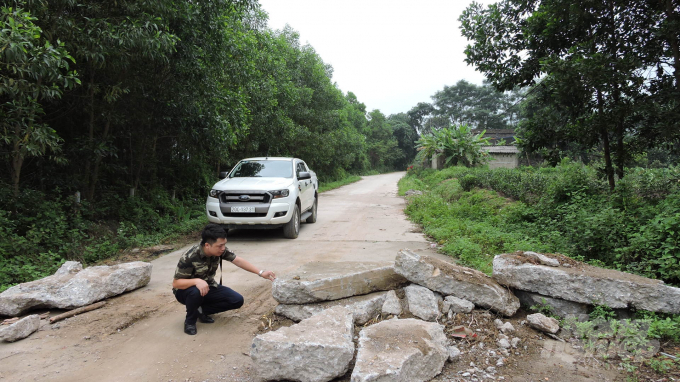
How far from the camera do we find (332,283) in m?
4.15

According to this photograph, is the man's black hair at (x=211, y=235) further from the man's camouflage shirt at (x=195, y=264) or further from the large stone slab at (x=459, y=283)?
the large stone slab at (x=459, y=283)

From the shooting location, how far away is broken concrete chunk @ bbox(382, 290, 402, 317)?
4.07m

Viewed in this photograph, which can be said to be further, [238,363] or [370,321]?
[370,321]

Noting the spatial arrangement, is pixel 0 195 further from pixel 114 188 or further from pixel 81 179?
pixel 114 188

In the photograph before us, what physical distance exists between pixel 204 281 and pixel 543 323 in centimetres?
335

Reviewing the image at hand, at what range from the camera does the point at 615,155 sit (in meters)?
7.66

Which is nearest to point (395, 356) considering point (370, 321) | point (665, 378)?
point (370, 321)

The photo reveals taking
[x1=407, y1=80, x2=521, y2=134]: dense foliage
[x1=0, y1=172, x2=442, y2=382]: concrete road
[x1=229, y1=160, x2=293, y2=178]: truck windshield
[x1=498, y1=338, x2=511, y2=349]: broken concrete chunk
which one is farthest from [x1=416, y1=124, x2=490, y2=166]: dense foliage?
[x1=407, y1=80, x2=521, y2=134]: dense foliage

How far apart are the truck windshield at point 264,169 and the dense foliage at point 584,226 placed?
12.2ft

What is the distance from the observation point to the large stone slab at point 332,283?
4.11 m

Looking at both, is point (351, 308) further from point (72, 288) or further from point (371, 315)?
point (72, 288)

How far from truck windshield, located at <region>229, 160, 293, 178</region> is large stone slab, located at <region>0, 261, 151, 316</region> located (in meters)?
4.23

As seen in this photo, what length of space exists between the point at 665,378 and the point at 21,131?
8.19 metres

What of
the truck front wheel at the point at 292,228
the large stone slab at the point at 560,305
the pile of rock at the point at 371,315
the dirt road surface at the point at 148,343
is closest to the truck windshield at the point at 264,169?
the truck front wheel at the point at 292,228
